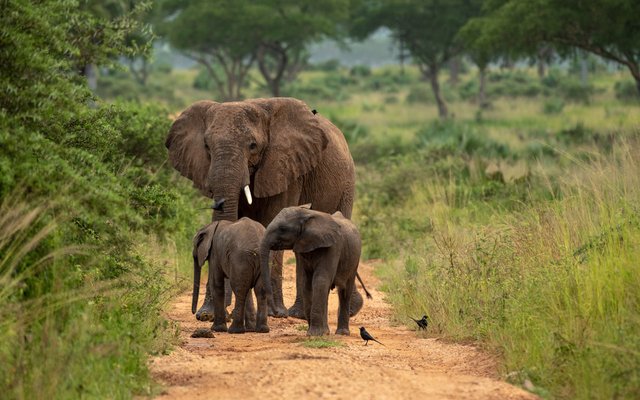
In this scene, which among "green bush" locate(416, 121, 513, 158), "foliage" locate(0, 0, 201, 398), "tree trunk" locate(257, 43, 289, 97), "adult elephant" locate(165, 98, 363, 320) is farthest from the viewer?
"tree trunk" locate(257, 43, 289, 97)

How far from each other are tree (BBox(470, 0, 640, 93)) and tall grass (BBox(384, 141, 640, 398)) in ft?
54.4

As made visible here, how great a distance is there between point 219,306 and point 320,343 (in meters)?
1.44

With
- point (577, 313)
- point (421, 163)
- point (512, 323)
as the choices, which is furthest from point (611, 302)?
point (421, 163)

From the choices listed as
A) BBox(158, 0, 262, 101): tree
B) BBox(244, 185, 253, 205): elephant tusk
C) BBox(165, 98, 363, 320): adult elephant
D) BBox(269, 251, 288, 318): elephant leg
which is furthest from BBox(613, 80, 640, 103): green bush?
BBox(244, 185, 253, 205): elephant tusk

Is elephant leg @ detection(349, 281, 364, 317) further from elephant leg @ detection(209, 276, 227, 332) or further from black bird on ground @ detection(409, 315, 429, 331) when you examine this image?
elephant leg @ detection(209, 276, 227, 332)

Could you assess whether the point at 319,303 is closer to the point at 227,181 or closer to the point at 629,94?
the point at 227,181

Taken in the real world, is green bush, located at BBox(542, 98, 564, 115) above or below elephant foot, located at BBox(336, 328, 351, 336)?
above

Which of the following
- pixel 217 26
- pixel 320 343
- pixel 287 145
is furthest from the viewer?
pixel 217 26

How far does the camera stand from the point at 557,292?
8375mm

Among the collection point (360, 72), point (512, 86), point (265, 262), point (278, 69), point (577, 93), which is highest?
point (360, 72)

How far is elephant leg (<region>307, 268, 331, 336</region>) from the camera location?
9.35 meters

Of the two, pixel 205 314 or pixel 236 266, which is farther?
pixel 205 314

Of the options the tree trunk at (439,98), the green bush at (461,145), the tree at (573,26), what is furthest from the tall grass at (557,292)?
the tree trunk at (439,98)

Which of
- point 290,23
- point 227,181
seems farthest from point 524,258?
point 290,23
